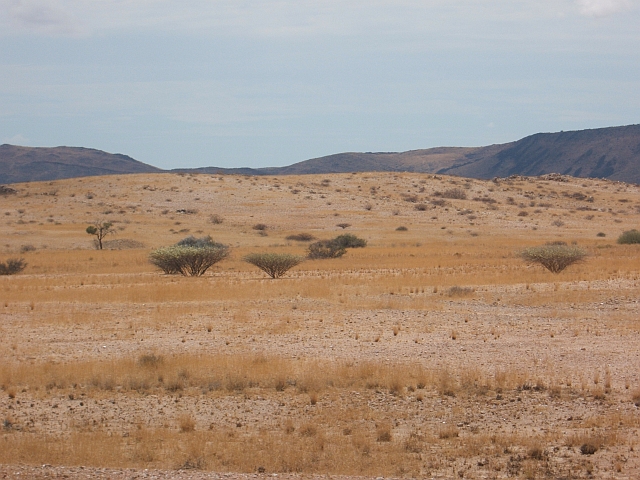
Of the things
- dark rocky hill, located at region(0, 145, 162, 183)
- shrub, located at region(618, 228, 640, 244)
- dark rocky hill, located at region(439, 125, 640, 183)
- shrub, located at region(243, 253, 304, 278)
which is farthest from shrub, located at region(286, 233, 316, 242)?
dark rocky hill, located at region(0, 145, 162, 183)

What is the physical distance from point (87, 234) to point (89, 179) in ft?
102

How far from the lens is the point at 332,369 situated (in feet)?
42.8

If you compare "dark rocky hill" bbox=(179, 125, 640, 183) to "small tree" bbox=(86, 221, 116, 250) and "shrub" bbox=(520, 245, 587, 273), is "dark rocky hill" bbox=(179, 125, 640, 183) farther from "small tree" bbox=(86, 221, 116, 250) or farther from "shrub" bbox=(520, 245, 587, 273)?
"shrub" bbox=(520, 245, 587, 273)

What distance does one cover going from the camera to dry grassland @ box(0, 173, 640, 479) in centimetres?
908

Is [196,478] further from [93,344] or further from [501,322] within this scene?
[501,322]

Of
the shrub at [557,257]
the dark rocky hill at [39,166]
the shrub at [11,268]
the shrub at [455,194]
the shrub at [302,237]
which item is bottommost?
the shrub at [11,268]

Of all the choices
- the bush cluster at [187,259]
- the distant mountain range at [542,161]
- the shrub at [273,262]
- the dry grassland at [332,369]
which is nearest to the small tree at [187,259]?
the bush cluster at [187,259]

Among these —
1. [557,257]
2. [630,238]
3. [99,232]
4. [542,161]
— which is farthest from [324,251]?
[542,161]

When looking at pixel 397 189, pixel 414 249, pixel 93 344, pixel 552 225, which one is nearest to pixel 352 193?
pixel 397 189

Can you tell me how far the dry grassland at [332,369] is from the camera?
29.8 feet

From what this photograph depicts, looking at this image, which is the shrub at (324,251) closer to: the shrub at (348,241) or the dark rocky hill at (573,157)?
the shrub at (348,241)

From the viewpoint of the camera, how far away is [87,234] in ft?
192

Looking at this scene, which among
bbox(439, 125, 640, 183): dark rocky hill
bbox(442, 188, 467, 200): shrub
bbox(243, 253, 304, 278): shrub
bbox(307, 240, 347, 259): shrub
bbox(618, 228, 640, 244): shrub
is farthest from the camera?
bbox(439, 125, 640, 183): dark rocky hill

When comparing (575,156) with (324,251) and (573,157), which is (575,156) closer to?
(573,157)
